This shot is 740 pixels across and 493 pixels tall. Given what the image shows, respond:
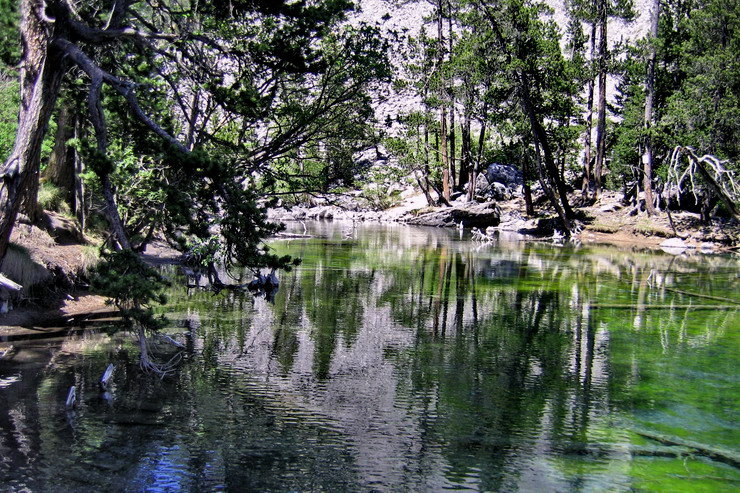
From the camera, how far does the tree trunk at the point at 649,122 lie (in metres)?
33.7

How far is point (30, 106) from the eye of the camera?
8656 millimetres

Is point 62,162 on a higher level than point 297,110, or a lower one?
lower

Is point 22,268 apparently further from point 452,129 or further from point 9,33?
point 452,129

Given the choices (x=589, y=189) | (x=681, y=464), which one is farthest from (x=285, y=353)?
(x=589, y=189)

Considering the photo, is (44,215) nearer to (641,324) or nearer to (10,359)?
(10,359)

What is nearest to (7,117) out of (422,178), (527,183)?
(527,183)

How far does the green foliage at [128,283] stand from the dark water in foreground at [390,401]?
38.6 inches

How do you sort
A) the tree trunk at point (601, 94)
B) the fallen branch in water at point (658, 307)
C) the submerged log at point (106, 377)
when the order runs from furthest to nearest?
the tree trunk at point (601, 94), the fallen branch in water at point (658, 307), the submerged log at point (106, 377)

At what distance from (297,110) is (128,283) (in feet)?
32.3

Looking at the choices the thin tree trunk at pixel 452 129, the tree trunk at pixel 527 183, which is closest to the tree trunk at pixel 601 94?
the tree trunk at pixel 527 183

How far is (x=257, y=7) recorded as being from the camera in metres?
12.5

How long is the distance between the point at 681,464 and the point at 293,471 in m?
3.95

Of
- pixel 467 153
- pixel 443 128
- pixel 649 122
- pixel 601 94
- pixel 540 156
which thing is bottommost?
pixel 540 156

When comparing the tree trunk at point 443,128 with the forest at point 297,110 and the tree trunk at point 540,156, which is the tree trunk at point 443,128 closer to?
the forest at point 297,110
